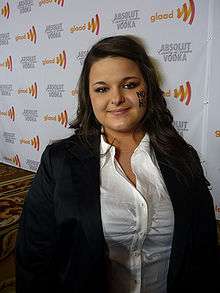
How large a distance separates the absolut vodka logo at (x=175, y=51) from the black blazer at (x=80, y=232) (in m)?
1.48

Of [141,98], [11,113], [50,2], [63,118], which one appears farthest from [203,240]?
[11,113]

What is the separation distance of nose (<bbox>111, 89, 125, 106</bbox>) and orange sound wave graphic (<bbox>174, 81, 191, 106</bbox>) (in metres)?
1.50

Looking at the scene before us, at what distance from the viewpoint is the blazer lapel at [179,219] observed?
878 millimetres

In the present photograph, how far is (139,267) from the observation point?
0.89m

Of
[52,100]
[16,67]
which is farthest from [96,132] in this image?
[16,67]

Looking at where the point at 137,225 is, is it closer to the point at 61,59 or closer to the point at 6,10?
the point at 61,59

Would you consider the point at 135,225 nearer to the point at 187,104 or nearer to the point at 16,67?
the point at 187,104

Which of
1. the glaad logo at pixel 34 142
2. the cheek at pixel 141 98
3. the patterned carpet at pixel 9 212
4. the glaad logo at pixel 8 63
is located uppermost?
the glaad logo at pixel 8 63

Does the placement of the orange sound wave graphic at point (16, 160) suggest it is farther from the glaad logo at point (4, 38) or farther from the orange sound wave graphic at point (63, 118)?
the glaad logo at point (4, 38)

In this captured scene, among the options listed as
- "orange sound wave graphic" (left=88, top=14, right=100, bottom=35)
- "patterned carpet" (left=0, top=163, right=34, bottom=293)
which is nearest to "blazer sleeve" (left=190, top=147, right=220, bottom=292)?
"patterned carpet" (left=0, top=163, right=34, bottom=293)

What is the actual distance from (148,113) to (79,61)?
1.97m

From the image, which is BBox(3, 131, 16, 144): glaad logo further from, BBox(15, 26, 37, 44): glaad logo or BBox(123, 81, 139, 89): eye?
BBox(123, 81, 139, 89): eye

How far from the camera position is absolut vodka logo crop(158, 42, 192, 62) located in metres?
2.22

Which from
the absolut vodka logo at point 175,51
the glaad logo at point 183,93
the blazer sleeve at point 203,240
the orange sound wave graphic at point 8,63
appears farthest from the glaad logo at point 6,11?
the blazer sleeve at point 203,240
